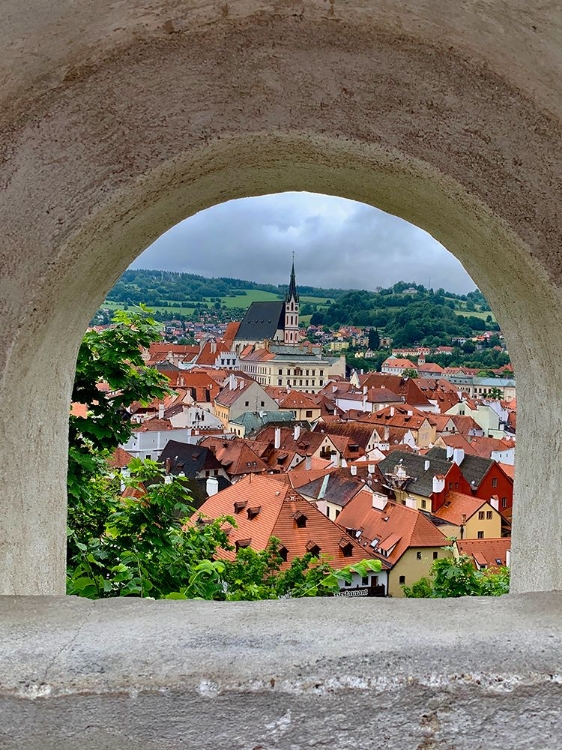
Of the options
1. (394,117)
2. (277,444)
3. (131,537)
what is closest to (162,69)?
(394,117)

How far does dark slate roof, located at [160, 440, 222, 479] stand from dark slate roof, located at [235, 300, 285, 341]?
7662 centimetres

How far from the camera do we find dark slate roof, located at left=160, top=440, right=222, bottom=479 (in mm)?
39688

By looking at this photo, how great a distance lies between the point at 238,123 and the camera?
199 cm

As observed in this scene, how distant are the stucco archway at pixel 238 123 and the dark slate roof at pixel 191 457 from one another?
37.6m

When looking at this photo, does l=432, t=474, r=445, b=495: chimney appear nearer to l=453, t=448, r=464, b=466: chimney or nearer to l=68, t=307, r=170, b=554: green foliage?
l=453, t=448, r=464, b=466: chimney

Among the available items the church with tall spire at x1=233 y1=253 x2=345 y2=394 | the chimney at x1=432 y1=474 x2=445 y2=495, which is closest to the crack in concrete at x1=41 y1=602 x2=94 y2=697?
the chimney at x1=432 y1=474 x2=445 y2=495

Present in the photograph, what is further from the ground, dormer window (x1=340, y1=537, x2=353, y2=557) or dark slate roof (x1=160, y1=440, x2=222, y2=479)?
dark slate roof (x1=160, y1=440, x2=222, y2=479)

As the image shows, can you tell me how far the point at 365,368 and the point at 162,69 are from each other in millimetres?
124419

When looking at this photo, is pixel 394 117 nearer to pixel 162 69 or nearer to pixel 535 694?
pixel 162 69

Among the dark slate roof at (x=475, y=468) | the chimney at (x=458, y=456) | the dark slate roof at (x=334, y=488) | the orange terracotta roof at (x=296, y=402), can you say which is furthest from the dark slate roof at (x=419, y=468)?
the orange terracotta roof at (x=296, y=402)

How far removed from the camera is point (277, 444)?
51156 mm

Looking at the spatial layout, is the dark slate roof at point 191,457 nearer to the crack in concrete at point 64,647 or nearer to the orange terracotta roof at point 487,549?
the orange terracotta roof at point 487,549

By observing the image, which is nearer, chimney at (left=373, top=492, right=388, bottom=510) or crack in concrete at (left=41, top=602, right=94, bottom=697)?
crack in concrete at (left=41, top=602, right=94, bottom=697)

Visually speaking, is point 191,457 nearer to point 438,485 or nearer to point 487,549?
→ point 438,485
